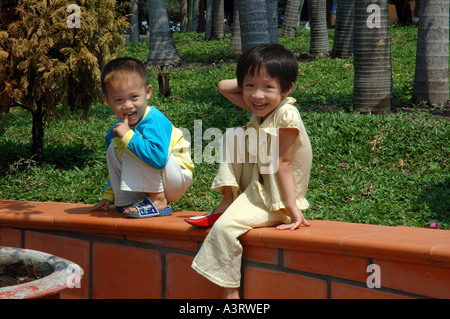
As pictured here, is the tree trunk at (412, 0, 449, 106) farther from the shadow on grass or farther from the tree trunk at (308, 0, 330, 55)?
the tree trunk at (308, 0, 330, 55)

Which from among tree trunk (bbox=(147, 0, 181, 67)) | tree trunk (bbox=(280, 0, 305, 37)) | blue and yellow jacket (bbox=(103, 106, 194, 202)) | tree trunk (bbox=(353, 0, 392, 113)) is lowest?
blue and yellow jacket (bbox=(103, 106, 194, 202))

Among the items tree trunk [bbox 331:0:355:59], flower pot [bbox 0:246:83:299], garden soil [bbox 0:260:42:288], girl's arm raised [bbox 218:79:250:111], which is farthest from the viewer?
tree trunk [bbox 331:0:355:59]

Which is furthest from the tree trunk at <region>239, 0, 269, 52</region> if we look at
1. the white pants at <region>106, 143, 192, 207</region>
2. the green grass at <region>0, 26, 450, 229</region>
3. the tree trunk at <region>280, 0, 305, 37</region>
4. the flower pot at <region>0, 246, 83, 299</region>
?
the tree trunk at <region>280, 0, 305, 37</region>

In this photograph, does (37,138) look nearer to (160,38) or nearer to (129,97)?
(129,97)

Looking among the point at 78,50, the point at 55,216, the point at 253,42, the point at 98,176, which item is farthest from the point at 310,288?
the point at 253,42

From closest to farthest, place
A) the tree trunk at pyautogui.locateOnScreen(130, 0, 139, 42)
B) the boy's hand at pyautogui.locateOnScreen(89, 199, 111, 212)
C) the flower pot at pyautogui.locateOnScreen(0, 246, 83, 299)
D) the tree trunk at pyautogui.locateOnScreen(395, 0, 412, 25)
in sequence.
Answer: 1. the flower pot at pyautogui.locateOnScreen(0, 246, 83, 299)
2. the boy's hand at pyautogui.locateOnScreen(89, 199, 111, 212)
3. the tree trunk at pyautogui.locateOnScreen(395, 0, 412, 25)
4. the tree trunk at pyautogui.locateOnScreen(130, 0, 139, 42)

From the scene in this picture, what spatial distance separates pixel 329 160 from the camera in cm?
528

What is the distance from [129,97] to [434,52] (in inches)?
203

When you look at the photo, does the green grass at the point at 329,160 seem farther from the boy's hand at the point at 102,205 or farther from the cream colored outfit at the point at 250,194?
the cream colored outfit at the point at 250,194

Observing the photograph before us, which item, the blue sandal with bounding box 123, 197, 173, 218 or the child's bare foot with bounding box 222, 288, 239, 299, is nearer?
the child's bare foot with bounding box 222, 288, 239, 299

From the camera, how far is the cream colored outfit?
277 cm

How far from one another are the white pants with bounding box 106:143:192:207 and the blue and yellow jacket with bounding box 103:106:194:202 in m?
0.06

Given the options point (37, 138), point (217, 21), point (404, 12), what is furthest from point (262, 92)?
point (404, 12)

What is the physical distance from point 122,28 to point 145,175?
8.76 ft
